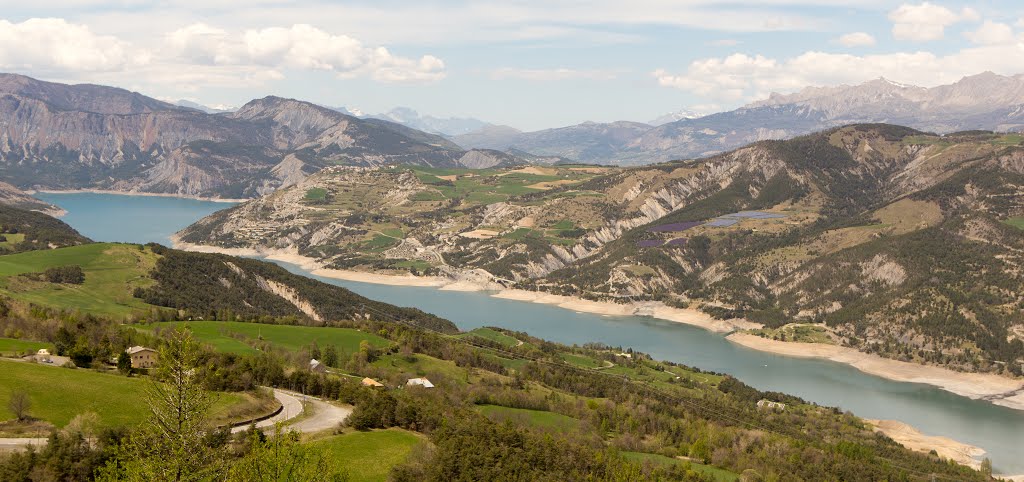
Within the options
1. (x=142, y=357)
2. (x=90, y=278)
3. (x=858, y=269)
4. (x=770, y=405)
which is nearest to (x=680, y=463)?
(x=770, y=405)

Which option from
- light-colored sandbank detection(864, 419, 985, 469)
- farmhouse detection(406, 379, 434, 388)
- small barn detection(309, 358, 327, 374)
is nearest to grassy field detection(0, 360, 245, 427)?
small barn detection(309, 358, 327, 374)

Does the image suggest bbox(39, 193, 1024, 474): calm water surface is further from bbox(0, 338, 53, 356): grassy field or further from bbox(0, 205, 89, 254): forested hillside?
bbox(0, 338, 53, 356): grassy field

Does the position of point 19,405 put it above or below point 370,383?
above

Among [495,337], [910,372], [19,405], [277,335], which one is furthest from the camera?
[910,372]

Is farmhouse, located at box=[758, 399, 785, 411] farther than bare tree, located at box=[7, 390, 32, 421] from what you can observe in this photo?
Yes

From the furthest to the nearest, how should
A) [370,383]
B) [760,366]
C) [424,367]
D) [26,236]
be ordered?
[26,236] < [760,366] < [424,367] < [370,383]

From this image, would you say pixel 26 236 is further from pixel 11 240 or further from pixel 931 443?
pixel 931 443
